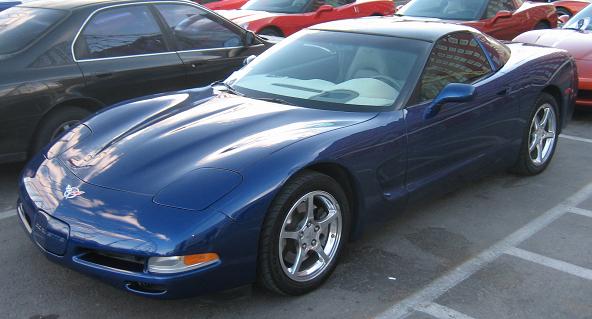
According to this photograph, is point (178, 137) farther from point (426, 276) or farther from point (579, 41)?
point (579, 41)

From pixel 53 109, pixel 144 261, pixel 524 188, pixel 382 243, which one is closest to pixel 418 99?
pixel 382 243

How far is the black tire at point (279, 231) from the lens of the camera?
124 inches

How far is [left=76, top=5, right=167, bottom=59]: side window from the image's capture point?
18.2 ft

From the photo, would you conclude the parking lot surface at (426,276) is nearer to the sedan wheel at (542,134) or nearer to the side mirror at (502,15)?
the sedan wheel at (542,134)

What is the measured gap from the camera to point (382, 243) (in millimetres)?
4117

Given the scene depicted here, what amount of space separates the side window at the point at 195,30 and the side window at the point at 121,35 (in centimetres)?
19

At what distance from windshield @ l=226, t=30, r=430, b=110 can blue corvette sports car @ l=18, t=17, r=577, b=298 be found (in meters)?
0.01

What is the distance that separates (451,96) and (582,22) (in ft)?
16.7

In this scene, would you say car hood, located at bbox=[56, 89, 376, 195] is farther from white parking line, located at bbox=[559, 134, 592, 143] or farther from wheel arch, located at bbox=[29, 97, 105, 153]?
white parking line, located at bbox=[559, 134, 592, 143]

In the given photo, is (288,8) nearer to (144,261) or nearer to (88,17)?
(88,17)

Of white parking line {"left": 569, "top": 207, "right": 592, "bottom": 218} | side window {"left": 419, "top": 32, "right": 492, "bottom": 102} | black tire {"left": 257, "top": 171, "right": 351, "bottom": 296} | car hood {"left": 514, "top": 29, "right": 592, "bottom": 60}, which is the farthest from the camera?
car hood {"left": 514, "top": 29, "right": 592, "bottom": 60}

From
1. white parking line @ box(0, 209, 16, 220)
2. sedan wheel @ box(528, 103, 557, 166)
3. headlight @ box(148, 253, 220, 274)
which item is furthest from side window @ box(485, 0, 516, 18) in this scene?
headlight @ box(148, 253, 220, 274)

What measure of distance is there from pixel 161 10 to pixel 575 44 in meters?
4.67

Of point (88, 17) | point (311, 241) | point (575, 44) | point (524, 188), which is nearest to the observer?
point (311, 241)
